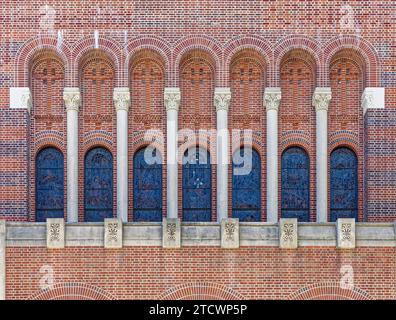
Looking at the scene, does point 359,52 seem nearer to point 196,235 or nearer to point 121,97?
point 121,97

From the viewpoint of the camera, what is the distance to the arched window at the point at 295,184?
87.9ft

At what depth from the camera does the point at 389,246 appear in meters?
23.9

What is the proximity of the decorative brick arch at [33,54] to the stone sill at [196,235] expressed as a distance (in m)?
4.65

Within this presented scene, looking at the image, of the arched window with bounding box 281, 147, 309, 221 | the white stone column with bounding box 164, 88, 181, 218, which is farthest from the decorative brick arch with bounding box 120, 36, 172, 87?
the arched window with bounding box 281, 147, 309, 221

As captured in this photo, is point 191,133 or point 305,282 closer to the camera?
point 305,282

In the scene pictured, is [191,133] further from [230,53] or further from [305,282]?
[305,282]

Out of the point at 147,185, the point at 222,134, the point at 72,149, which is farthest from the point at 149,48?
the point at 147,185

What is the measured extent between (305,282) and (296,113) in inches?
209

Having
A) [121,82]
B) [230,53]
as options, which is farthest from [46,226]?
[230,53]

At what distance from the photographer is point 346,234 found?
2380cm

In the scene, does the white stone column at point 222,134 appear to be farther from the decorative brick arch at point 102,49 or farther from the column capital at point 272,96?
the decorative brick arch at point 102,49

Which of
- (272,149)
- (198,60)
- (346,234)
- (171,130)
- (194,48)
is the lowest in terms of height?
(346,234)

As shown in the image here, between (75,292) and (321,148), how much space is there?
7588mm
